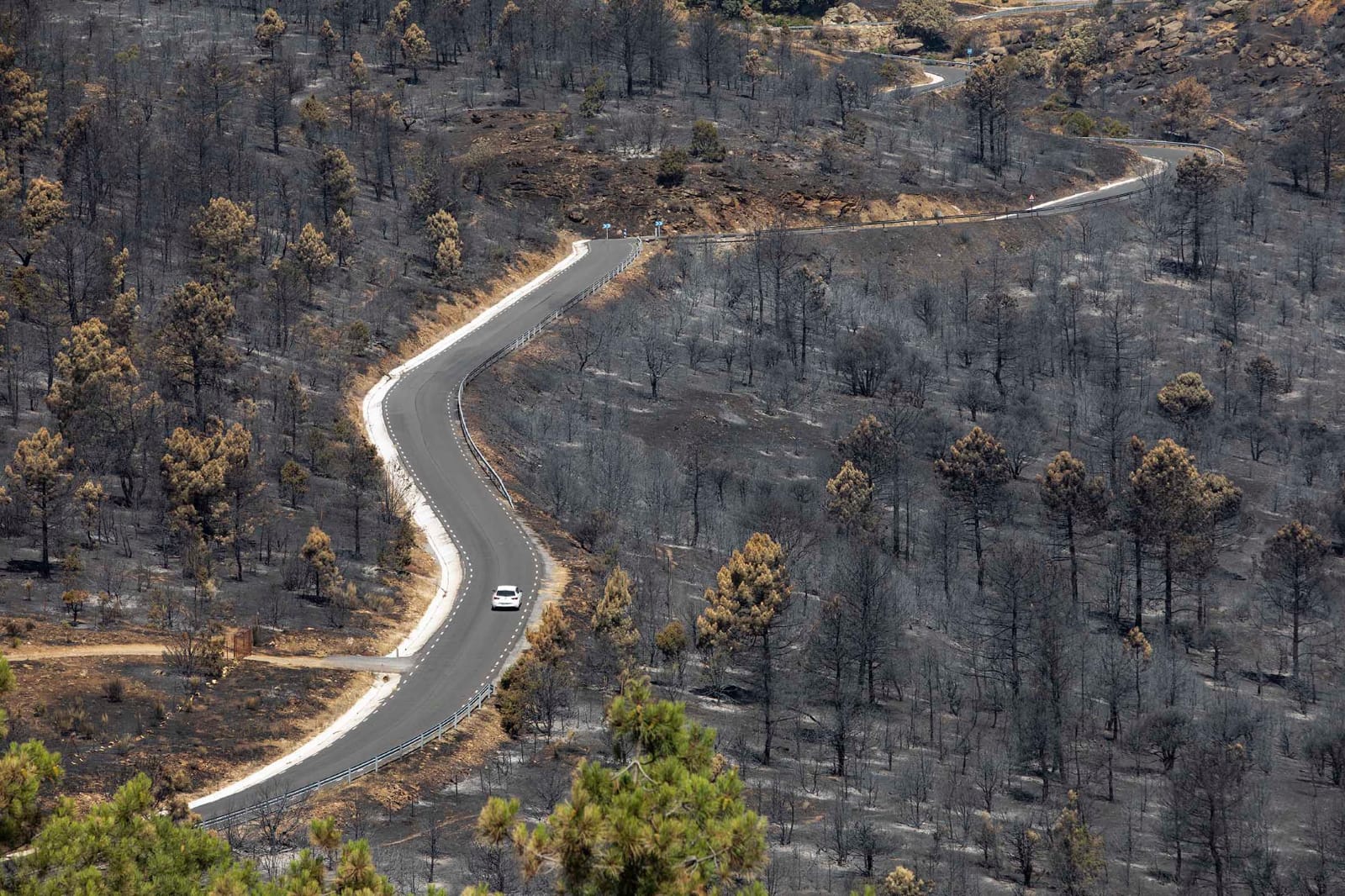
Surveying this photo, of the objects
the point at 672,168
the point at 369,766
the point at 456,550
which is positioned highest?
the point at 672,168

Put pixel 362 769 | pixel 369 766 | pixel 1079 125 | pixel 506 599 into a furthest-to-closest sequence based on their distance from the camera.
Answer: pixel 1079 125 → pixel 506 599 → pixel 369 766 → pixel 362 769

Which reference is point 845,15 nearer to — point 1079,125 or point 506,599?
point 1079,125

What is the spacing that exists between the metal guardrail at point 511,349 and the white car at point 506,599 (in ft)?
33.3

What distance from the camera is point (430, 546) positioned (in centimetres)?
6644

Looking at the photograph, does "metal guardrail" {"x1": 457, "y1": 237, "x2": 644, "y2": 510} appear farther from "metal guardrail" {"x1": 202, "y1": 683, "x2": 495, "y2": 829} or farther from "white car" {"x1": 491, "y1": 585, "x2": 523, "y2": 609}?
"metal guardrail" {"x1": 202, "y1": 683, "x2": 495, "y2": 829}

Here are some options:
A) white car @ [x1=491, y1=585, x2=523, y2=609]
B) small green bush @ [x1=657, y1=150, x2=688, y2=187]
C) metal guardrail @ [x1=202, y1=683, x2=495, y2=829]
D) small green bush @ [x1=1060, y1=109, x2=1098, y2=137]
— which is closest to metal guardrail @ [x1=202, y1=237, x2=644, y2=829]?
metal guardrail @ [x1=202, y1=683, x2=495, y2=829]

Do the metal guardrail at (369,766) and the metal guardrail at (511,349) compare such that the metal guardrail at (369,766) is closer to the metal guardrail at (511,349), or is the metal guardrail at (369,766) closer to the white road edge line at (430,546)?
the metal guardrail at (511,349)

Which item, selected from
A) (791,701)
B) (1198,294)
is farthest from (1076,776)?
(1198,294)

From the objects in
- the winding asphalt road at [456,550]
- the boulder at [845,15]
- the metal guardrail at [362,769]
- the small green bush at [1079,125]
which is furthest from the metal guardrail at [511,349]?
the boulder at [845,15]

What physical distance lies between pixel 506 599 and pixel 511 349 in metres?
30.4

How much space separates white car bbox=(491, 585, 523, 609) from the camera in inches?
2362

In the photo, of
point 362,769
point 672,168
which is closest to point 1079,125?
point 672,168

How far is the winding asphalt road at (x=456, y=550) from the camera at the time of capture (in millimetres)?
47969

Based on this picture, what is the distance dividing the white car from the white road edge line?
1.81 m
